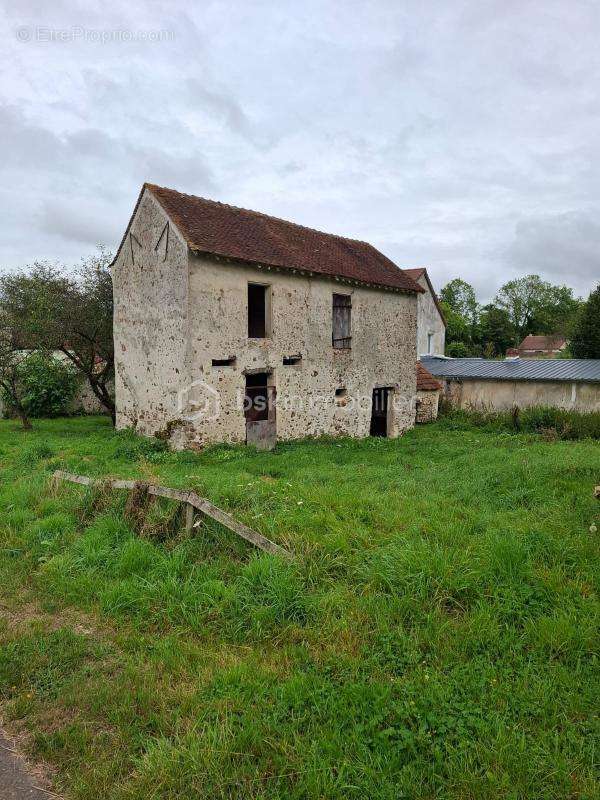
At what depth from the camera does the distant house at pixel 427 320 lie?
26.0 meters

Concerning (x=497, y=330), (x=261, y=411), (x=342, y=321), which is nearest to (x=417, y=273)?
(x=342, y=321)

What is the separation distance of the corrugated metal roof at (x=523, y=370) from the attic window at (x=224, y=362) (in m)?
11.9

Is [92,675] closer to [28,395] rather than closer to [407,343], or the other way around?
[407,343]

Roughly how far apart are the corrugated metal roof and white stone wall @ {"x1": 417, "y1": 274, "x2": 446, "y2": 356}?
332 cm

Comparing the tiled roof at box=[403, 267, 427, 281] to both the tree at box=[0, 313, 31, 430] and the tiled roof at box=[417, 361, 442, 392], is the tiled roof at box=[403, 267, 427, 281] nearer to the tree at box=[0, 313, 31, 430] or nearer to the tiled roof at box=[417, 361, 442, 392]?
the tiled roof at box=[417, 361, 442, 392]

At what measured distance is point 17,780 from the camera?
9.57ft

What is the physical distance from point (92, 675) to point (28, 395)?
1929 cm

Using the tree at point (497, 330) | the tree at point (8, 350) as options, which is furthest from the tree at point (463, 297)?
the tree at point (8, 350)

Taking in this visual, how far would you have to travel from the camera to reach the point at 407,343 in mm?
17875

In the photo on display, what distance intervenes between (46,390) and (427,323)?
65.1 feet

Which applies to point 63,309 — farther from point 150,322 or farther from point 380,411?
point 380,411

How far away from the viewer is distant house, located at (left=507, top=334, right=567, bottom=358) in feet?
185

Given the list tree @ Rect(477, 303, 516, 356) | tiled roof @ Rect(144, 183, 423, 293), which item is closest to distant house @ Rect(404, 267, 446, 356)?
tiled roof @ Rect(144, 183, 423, 293)

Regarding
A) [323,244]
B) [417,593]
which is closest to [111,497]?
[417,593]
